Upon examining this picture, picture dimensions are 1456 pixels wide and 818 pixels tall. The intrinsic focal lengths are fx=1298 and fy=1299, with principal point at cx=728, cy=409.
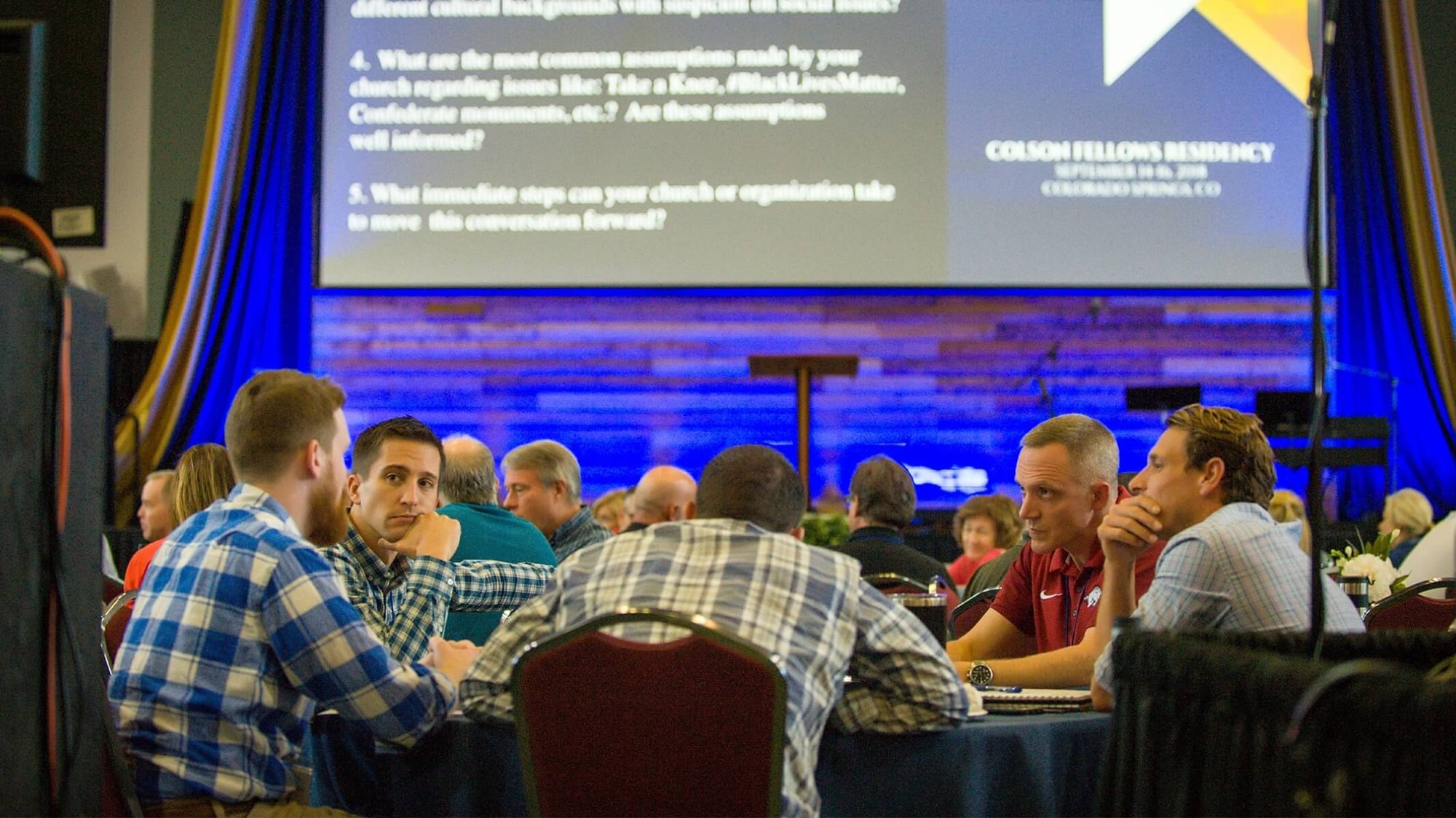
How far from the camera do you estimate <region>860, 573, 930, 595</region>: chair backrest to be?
9.62ft

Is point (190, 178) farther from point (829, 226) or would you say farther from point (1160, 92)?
point (1160, 92)

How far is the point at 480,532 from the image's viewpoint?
353 centimetres

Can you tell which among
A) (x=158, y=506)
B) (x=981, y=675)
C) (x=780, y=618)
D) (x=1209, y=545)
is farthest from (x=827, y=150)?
(x=780, y=618)

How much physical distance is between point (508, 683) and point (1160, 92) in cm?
617

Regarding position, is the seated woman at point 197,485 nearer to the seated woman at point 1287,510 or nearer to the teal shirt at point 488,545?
the teal shirt at point 488,545

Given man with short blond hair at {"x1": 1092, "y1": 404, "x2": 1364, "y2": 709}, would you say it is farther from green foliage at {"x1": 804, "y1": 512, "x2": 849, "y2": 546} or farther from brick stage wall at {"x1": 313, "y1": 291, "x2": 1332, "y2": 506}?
brick stage wall at {"x1": 313, "y1": 291, "x2": 1332, "y2": 506}

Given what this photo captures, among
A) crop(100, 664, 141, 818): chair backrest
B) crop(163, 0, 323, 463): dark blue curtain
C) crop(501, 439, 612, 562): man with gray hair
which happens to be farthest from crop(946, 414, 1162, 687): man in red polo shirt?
crop(163, 0, 323, 463): dark blue curtain

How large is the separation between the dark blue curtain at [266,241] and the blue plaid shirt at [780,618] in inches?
229

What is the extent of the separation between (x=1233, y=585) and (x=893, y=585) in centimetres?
158

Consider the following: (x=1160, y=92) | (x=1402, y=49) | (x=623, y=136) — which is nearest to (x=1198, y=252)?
(x=1160, y=92)

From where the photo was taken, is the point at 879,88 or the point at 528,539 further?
the point at 879,88

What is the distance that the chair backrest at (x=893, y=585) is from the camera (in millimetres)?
2934

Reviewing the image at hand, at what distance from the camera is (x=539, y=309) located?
778 centimetres

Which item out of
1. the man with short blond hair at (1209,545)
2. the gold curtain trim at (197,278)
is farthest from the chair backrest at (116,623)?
the gold curtain trim at (197,278)
